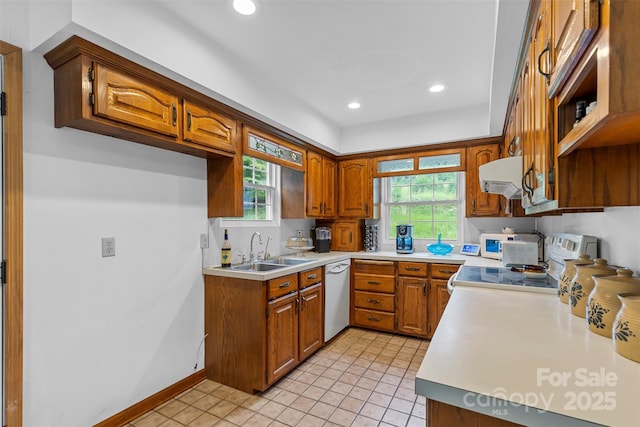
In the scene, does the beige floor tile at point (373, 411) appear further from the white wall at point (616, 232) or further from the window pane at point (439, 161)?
the window pane at point (439, 161)

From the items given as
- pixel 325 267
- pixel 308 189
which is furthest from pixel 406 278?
pixel 308 189

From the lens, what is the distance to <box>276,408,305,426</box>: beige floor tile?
2.00m

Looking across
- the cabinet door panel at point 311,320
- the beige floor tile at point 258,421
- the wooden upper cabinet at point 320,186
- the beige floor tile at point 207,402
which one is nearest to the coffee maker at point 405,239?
the wooden upper cabinet at point 320,186

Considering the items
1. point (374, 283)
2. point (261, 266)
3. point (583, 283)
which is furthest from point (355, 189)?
point (583, 283)

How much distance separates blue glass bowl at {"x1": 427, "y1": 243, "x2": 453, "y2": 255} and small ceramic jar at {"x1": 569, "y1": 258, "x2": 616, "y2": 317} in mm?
2362

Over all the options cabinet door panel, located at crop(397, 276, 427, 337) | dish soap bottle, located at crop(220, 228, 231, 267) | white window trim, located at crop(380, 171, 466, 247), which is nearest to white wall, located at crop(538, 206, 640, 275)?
cabinet door panel, located at crop(397, 276, 427, 337)

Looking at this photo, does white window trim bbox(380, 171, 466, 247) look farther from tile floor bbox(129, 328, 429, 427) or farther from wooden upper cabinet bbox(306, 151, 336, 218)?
tile floor bbox(129, 328, 429, 427)

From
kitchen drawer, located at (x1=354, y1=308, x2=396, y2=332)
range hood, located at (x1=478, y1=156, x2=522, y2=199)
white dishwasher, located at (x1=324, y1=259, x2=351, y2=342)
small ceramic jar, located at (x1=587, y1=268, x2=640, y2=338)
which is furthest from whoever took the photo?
kitchen drawer, located at (x1=354, y1=308, x2=396, y2=332)

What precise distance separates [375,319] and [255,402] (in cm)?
175

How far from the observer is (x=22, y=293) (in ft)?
5.27

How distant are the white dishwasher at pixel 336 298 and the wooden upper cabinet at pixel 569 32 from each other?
2.56 metres

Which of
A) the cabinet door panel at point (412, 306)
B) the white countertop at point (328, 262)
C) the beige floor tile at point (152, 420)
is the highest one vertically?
the white countertop at point (328, 262)

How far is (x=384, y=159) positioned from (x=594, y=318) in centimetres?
305

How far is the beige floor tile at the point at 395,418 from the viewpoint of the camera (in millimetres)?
1993
